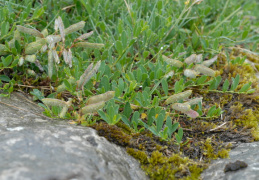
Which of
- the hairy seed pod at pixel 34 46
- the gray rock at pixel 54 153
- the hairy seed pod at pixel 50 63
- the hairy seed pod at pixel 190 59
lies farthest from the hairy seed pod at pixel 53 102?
the hairy seed pod at pixel 190 59

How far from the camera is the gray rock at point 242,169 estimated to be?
6.20ft

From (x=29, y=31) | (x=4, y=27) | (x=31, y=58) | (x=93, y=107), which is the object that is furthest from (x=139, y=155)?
(x=4, y=27)

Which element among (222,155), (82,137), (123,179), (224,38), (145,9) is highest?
(145,9)

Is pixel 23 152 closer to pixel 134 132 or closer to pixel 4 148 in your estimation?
pixel 4 148

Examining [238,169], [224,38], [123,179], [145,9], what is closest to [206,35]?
[224,38]

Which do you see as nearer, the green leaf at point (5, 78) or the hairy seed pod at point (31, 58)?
the hairy seed pod at point (31, 58)

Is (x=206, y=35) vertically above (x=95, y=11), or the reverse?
(x=95, y=11)

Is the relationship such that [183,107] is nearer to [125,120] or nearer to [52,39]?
[125,120]

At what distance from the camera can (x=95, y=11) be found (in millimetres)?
3314

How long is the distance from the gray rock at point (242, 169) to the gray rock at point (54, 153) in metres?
0.48

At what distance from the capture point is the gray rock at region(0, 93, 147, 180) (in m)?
1.53

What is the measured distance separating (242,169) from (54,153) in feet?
3.86

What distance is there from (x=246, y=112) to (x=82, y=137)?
61.3 inches

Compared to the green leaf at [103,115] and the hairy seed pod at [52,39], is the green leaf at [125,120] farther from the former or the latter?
the hairy seed pod at [52,39]
